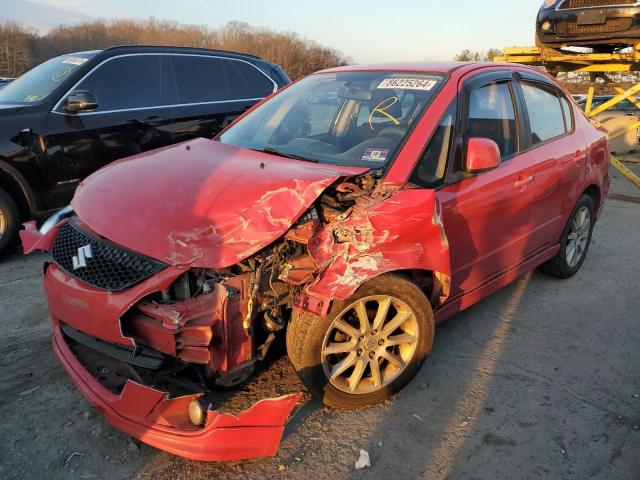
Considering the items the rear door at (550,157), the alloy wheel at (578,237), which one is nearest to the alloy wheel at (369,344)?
the rear door at (550,157)

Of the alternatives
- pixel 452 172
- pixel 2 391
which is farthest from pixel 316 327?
pixel 2 391

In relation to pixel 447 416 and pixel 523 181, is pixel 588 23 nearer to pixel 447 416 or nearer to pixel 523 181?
pixel 523 181

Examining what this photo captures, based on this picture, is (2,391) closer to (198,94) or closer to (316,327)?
(316,327)

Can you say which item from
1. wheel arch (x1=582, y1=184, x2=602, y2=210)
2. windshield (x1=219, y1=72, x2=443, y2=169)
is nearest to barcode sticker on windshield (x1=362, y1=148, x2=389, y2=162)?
windshield (x1=219, y1=72, x2=443, y2=169)

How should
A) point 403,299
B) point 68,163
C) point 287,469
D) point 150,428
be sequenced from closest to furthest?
point 150,428
point 287,469
point 403,299
point 68,163

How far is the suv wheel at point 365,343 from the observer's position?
2477 mm

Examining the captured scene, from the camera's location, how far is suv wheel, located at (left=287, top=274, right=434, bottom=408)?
2.48 meters

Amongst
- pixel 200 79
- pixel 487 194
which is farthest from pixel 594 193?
pixel 200 79

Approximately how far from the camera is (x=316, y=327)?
8.00ft

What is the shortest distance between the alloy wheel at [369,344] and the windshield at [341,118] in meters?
0.82

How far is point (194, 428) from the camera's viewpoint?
2.13 meters

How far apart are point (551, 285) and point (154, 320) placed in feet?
11.9

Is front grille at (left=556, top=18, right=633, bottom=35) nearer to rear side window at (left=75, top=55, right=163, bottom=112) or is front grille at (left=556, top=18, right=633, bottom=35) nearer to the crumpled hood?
rear side window at (left=75, top=55, right=163, bottom=112)

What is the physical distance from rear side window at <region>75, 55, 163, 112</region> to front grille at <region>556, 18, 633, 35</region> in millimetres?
5520
